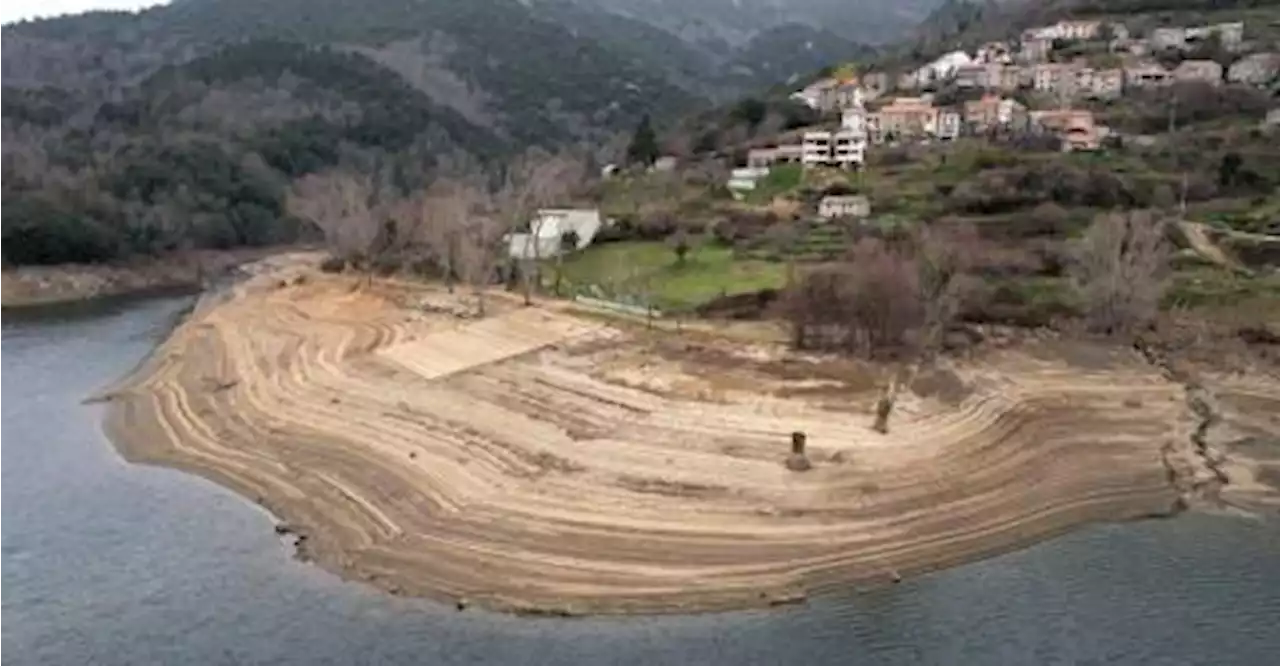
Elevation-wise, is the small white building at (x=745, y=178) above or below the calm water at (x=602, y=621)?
above

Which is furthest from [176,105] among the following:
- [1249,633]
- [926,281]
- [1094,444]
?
[1249,633]

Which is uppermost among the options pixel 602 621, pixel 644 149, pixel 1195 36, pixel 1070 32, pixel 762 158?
pixel 1070 32

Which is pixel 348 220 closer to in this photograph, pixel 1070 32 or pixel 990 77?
pixel 990 77

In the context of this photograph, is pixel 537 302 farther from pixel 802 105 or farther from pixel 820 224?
pixel 802 105

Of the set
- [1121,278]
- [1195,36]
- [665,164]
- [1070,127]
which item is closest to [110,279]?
[665,164]

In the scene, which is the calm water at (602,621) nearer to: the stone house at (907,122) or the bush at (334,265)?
the bush at (334,265)

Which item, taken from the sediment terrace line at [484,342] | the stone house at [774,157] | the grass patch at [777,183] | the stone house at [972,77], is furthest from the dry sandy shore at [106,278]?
the stone house at [972,77]

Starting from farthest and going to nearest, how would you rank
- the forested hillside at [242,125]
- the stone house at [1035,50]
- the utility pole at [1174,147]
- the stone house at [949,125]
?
1. the stone house at [1035,50]
2. the forested hillside at [242,125]
3. the stone house at [949,125]
4. the utility pole at [1174,147]
